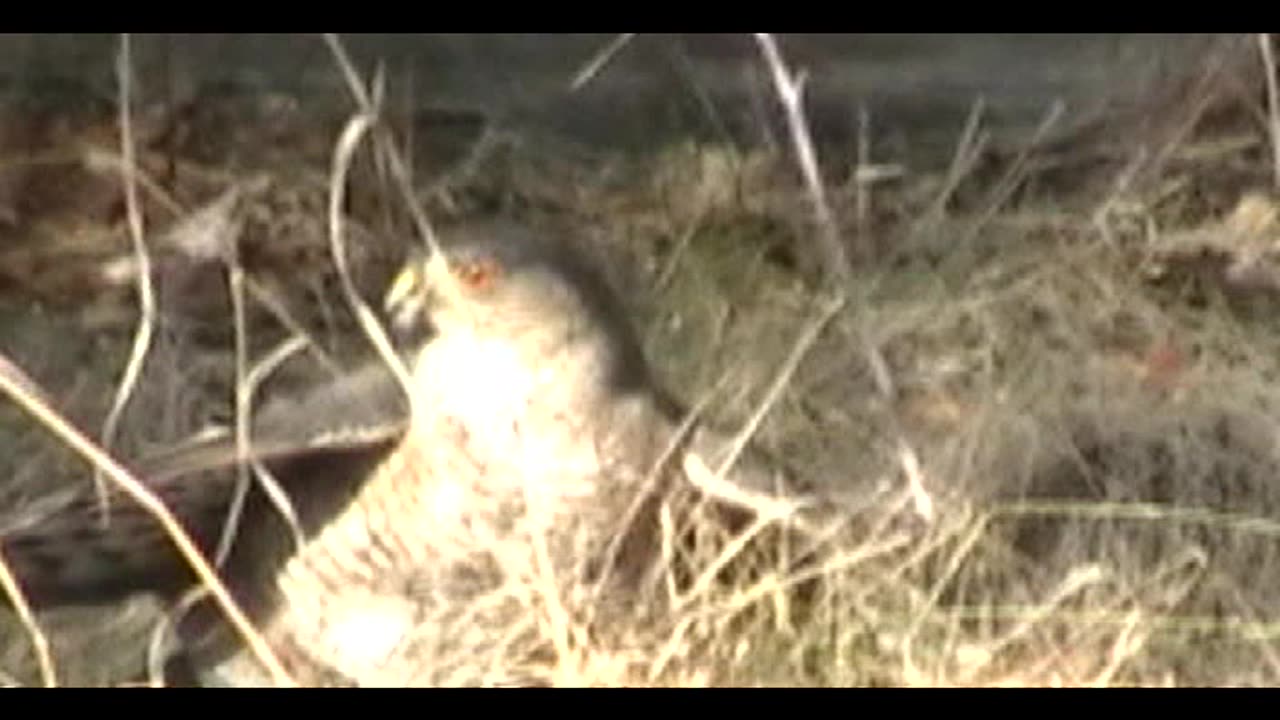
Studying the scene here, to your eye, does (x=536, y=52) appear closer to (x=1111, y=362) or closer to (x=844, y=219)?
(x=844, y=219)

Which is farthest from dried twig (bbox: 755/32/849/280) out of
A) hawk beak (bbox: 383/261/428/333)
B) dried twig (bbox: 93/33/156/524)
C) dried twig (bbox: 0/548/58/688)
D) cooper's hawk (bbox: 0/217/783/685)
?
dried twig (bbox: 0/548/58/688)

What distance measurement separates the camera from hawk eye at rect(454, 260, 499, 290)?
358 cm

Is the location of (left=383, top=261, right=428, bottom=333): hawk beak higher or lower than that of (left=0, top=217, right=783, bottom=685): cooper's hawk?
higher

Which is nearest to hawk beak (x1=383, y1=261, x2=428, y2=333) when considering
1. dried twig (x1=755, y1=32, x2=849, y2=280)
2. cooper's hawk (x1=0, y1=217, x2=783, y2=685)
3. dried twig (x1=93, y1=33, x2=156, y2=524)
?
cooper's hawk (x1=0, y1=217, x2=783, y2=685)

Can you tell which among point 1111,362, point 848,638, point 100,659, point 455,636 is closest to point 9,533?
point 100,659

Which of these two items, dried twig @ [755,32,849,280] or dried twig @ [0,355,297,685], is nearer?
dried twig @ [0,355,297,685]

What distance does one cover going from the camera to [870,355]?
3.54 metres

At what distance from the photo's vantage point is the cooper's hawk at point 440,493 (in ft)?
11.5

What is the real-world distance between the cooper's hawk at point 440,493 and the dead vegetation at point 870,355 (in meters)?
0.03

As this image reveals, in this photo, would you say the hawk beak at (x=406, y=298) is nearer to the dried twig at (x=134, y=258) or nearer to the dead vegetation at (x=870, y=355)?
the dead vegetation at (x=870, y=355)

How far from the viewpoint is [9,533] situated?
349 centimetres

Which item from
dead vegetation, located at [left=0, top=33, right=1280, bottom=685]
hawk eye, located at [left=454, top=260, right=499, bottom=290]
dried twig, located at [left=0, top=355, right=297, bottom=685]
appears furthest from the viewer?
hawk eye, located at [left=454, top=260, right=499, bottom=290]

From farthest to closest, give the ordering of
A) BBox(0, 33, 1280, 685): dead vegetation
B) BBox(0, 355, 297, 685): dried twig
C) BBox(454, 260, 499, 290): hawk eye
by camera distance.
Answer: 1. BBox(454, 260, 499, 290): hawk eye
2. BBox(0, 33, 1280, 685): dead vegetation
3. BBox(0, 355, 297, 685): dried twig

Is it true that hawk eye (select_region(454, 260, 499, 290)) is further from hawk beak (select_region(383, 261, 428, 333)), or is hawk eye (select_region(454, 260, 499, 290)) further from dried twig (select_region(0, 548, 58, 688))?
dried twig (select_region(0, 548, 58, 688))
